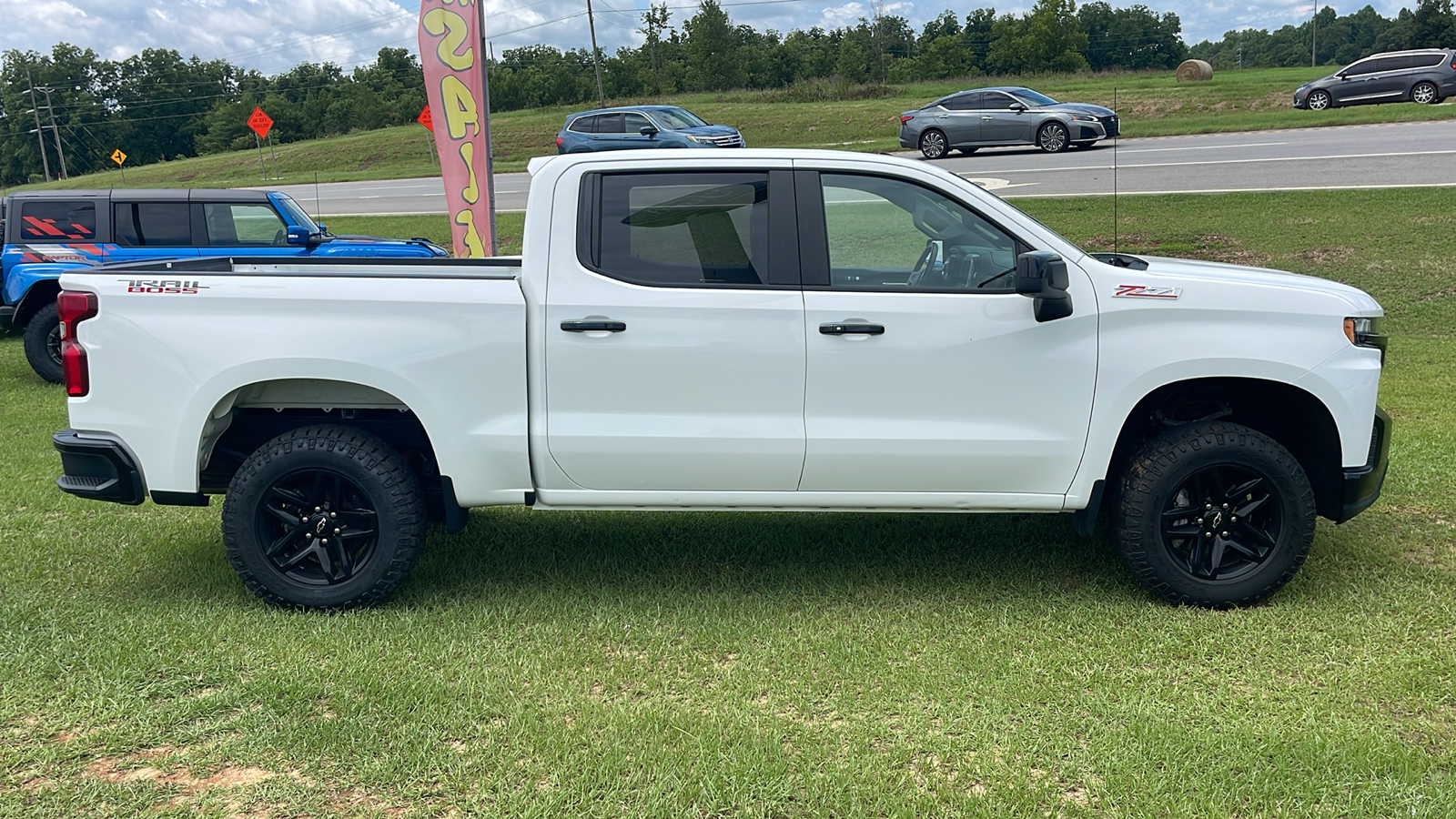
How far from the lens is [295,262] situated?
5.27 metres

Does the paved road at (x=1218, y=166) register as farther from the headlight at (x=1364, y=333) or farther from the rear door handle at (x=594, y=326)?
the rear door handle at (x=594, y=326)

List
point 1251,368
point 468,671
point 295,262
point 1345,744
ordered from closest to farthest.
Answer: point 1345,744
point 468,671
point 1251,368
point 295,262

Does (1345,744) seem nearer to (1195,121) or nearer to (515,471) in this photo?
(515,471)

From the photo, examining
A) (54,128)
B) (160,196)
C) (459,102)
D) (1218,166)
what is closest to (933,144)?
(1218,166)

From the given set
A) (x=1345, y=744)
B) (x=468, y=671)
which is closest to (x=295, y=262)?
(x=468, y=671)

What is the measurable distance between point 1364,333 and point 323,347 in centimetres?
411

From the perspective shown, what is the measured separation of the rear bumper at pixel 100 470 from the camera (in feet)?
14.5

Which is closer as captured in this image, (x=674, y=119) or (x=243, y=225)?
(x=243, y=225)

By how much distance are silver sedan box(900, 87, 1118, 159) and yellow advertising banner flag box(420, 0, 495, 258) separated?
15.0 metres

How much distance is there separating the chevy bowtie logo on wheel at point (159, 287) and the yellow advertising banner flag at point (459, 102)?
4.77m

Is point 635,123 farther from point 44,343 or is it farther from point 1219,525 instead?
point 1219,525

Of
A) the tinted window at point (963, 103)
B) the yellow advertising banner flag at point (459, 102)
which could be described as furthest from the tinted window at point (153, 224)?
the tinted window at point (963, 103)

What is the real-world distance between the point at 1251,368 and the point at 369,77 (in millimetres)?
85496

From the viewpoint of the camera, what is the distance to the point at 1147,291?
4312mm
